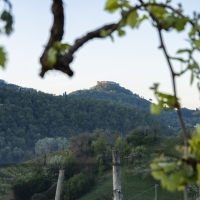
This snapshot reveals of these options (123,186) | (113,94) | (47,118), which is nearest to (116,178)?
(123,186)

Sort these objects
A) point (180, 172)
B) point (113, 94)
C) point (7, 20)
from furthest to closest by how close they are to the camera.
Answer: point (113, 94)
point (7, 20)
point (180, 172)

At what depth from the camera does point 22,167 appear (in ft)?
89.4

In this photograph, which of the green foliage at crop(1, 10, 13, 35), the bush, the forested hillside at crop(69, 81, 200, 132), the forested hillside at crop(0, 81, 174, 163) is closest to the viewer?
the green foliage at crop(1, 10, 13, 35)

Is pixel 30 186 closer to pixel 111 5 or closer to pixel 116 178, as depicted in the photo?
pixel 116 178

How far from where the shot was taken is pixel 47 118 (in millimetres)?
59125

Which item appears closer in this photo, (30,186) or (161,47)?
(161,47)

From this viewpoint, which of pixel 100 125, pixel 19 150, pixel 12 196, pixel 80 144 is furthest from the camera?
pixel 100 125

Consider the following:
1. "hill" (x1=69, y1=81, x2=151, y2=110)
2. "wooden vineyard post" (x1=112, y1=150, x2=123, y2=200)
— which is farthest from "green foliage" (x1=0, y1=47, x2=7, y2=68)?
"hill" (x1=69, y1=81, x2=151, y2=110)

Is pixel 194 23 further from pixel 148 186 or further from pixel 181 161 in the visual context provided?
pixel 148 186

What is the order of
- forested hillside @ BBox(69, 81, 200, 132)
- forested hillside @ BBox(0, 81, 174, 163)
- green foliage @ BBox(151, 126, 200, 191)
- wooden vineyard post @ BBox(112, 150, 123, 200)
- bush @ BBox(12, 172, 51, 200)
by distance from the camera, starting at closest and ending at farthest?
green foliage @ BBox(151, 126, 200, 191) → wooden vineyard post @ BBox(112, 150, 123, 200) → bush @ BBox(12, 172, 51, 200) → forested hillside @ BBox(0, 81, 174, 163) → forested hillside @ BBox(69, 81, 200, 132)

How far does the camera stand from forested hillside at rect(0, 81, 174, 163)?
54.7 m

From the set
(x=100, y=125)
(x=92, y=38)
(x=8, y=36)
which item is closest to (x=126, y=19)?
(x=92, y=38)

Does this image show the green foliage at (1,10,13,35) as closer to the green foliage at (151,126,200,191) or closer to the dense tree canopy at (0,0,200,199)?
the dense tree canopy at (0,0,200,199)

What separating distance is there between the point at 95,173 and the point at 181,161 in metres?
26.4
